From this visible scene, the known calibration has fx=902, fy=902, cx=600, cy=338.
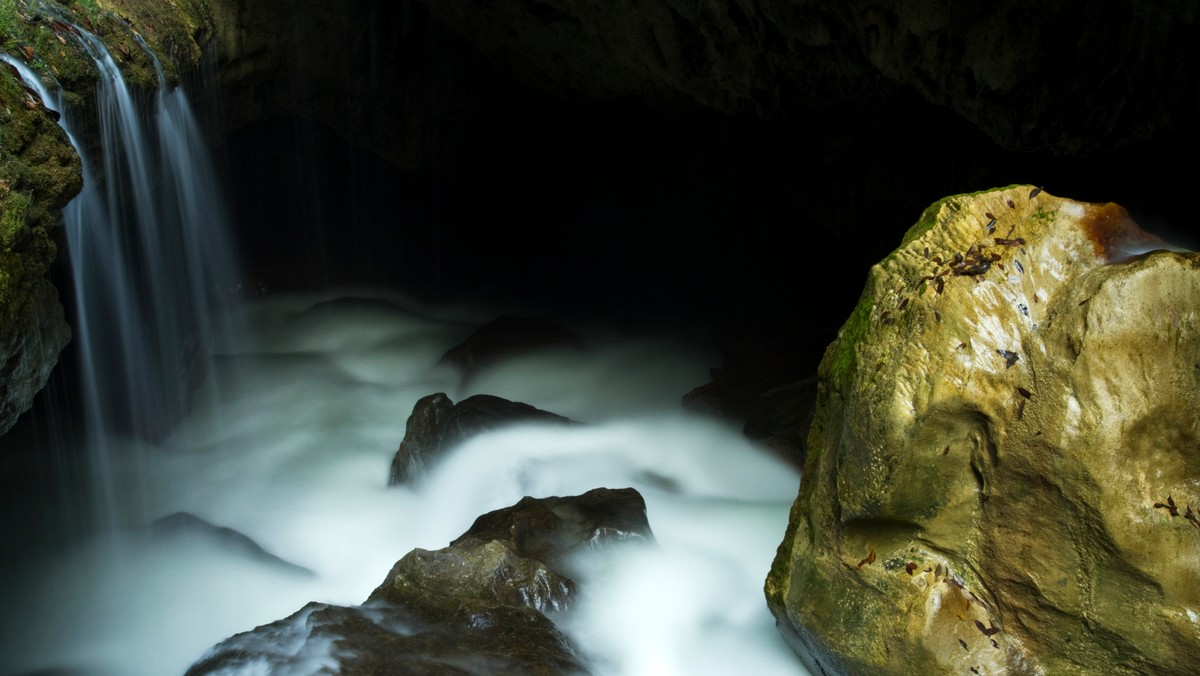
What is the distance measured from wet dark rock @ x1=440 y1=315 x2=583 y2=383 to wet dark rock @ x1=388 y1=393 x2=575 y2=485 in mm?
2004

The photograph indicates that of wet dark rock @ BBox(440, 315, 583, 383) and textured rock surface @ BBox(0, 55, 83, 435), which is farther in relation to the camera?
wet dark rock @ BBox(440, 315, 583, 383)

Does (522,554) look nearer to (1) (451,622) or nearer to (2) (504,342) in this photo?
(1) (451,622)

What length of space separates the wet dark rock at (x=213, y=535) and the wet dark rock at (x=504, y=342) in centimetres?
309

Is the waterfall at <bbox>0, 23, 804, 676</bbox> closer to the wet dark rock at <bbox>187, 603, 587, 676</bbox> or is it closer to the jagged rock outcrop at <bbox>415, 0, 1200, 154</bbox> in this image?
the wet dark rock at <bbox>187, 603, 587, 676</bbox>

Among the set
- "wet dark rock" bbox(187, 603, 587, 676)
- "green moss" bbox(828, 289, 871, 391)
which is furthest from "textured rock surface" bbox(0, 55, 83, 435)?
"green moss" bbox(828, 289, 871, 391)

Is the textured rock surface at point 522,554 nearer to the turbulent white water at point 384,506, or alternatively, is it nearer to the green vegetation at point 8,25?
the turbulent white water at point 384,506

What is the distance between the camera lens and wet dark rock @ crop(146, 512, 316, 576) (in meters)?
5.73

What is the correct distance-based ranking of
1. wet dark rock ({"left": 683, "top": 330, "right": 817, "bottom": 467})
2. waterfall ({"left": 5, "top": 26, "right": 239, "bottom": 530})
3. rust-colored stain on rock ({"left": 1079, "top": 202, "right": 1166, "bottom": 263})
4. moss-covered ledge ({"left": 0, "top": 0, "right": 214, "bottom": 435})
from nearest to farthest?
1. rust-colored stain on rock ({"left": 1079, "top": 202, "right": 1166, "bottom": 263})
2. moss-covered ledge ({"left": 0, "top": 0, "right": 214, "bottom": 435})
3. waterfall ({"left": 5, "top": 26, "right": 239, "bottom": 530})
4. wet dark rock ({"left": 683, "top": 330, "right": 817, "bottom": 467})

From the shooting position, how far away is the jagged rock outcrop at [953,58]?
16.6ft

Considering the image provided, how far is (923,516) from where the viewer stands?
3453 mm

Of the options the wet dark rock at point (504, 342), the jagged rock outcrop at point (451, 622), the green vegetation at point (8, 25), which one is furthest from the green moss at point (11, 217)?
the wet dark rock at point (504, 342)

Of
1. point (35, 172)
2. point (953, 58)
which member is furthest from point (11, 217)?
point (953, 58)

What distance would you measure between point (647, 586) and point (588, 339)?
5.14 meters

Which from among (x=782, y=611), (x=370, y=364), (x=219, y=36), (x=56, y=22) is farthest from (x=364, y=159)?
(x=782, y=611)
